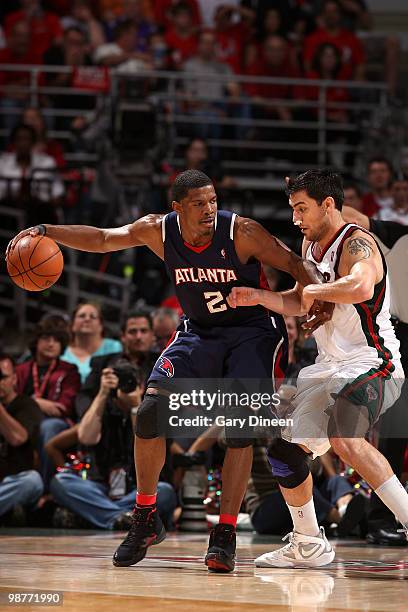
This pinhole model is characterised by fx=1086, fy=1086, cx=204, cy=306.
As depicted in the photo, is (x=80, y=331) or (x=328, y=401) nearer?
(x=328, y=401)

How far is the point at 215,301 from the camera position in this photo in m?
5.62

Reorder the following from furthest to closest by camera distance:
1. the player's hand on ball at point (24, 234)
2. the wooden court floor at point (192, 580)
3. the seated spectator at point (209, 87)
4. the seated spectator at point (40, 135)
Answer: the seated spectator at point (209, 87) → the seated spectator at point (40, 135) → the player's hand on ball at point (24, 234) → the wooden court floor at point (192, 580)

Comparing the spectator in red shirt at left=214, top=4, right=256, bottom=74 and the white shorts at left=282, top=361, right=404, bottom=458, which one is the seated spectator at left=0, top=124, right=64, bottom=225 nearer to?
the spectator in red shirt at left=214, top=4, right=256, bottom=74

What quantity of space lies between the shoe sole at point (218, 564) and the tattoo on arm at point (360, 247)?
1607 millimetres

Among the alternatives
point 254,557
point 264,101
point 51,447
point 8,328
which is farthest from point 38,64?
point 254,557

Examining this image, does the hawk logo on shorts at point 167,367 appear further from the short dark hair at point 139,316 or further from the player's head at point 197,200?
the short dark hair at point 139,316

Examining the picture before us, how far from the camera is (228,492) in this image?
5512 mm

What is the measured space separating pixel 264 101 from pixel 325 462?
18.0 feet

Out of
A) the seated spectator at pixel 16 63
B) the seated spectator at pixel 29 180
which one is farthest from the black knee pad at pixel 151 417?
the seated spectator at pixel 16 63

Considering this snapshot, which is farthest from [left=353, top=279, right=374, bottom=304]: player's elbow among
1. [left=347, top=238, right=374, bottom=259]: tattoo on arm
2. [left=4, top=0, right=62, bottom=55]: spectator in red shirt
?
[left=4, top=0, right=62, bottom=55]: spectator in red shirt

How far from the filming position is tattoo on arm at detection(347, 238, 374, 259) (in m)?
5.17

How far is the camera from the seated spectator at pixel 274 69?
12.8 m

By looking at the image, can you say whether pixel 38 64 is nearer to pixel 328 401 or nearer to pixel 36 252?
pixel 36 252

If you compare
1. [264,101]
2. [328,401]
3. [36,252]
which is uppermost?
[264,101]
